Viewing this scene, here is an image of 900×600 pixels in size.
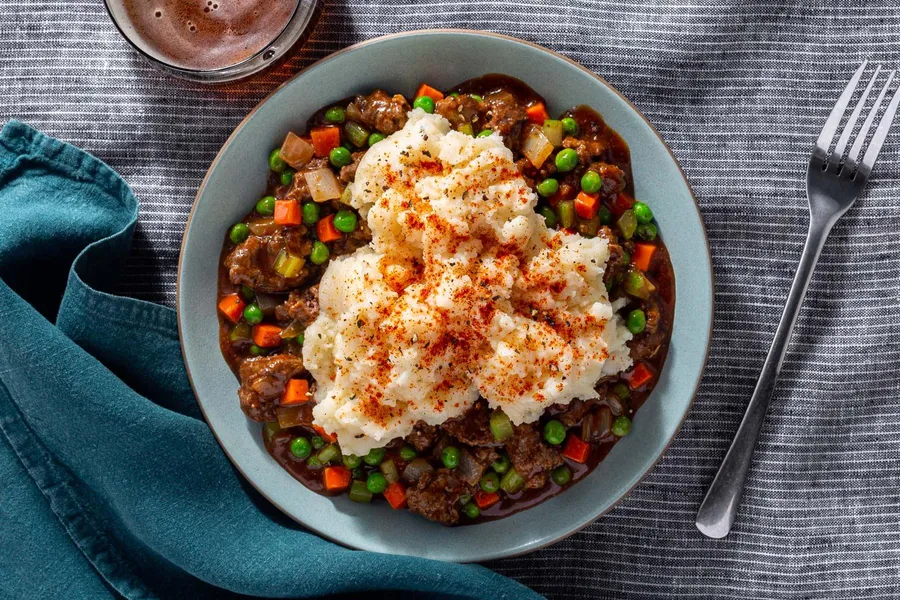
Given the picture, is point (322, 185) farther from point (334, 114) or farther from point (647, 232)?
point (647, 232)

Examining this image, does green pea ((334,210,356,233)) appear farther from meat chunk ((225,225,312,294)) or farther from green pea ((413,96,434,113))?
green pea ((413,96,434,113))

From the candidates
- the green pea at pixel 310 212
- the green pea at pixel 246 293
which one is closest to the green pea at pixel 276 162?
the green pea at pixel 310 212

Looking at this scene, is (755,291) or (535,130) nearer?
(535,130)

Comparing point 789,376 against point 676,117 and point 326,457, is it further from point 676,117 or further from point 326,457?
point 326,457

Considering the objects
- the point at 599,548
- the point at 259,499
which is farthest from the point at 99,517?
the point at 599,548

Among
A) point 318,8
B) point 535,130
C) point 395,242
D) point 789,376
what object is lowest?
point 789,376

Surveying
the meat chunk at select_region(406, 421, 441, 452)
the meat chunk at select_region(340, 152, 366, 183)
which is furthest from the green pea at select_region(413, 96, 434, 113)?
the meat chunk at select_region(406, 421, 441, 452)

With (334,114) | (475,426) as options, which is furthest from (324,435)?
(334,114)
